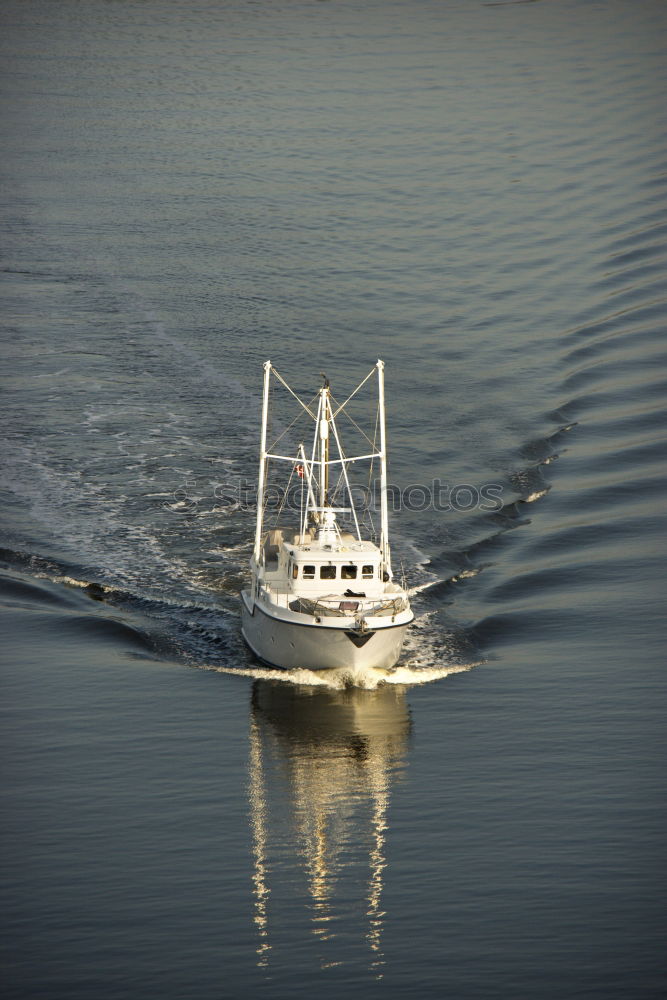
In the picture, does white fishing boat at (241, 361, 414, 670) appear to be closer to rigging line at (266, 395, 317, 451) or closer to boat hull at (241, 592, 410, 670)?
boat hull at (241, 592, 410, 670)

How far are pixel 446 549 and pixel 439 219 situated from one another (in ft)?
169

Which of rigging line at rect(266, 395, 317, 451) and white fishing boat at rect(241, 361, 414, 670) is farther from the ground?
rigging line at rect(266, 395, 317, 451)

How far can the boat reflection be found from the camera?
125 ft

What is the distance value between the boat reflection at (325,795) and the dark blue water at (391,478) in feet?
0.49

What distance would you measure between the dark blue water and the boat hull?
48.0 inches

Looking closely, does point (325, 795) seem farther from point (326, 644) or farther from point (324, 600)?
point (324, 600)

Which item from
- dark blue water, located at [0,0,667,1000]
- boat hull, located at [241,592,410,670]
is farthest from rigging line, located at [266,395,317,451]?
boat hull, located at [241,592,410,670]

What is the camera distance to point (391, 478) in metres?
76.2

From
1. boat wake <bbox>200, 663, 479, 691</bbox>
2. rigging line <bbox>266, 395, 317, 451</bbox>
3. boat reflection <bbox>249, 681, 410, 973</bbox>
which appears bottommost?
boat reflection <bbox>249, 681, 410, 973</bbox>

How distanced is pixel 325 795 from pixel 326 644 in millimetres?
9136

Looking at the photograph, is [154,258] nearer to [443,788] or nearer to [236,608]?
[236,608]

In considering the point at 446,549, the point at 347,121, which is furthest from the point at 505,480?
the point at 347,121

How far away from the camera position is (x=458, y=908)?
3750 cm

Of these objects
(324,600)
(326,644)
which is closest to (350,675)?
(326,644)
